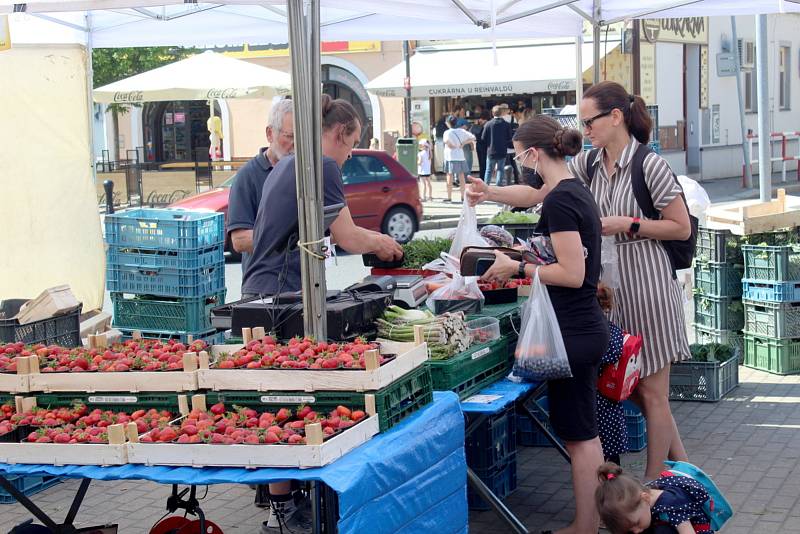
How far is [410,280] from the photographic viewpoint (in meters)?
5.55

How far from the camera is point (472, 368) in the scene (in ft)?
15.2

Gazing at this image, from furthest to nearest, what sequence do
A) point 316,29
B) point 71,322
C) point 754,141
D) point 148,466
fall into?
point 754,141 < point 71,322 < point 316,29 < point 148,466

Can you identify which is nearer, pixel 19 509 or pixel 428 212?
pixel 19 509

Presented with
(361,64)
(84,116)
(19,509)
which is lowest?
(19,509)

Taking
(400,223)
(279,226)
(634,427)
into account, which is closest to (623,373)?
(634,427)

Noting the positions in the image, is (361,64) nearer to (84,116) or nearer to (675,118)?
(675,118)

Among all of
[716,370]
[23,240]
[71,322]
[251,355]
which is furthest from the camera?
[23,240]

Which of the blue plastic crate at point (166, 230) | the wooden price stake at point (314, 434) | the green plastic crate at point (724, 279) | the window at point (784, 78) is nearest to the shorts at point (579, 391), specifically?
the wooden price stake at point (314, 434)

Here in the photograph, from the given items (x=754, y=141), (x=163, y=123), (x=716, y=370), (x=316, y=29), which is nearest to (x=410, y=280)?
(x=316, y=29)

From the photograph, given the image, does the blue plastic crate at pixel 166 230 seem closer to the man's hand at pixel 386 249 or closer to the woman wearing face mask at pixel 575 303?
the man's hand at pixel 386 249

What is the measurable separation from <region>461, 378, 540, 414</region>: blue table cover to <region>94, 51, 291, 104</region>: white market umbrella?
13338mm

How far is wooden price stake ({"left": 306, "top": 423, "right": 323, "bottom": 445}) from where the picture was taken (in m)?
3.43

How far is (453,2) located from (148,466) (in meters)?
4.00

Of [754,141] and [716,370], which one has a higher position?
[754,141]
